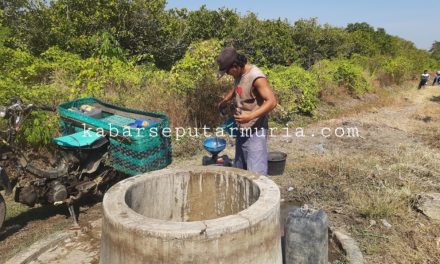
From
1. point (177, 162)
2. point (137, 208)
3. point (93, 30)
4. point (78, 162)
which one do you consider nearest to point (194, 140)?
point (177, 162)

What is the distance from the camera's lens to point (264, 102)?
362 centimetres

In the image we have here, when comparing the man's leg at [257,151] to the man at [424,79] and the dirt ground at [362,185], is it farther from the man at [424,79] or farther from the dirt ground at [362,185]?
the man at [424,79]

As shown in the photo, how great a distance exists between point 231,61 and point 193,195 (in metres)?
1.23

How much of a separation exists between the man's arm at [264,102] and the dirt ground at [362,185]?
155 centimetres

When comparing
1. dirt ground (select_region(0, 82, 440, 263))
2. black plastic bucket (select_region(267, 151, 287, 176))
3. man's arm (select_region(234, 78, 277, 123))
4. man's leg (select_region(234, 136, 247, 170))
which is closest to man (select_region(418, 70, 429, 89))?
dirt ground (select_region(0, 82, 440, 263))

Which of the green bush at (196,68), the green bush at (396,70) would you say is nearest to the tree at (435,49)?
the green bush at (396,70)

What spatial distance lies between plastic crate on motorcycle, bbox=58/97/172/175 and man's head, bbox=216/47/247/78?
1204 mm

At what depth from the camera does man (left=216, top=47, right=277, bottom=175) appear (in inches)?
143

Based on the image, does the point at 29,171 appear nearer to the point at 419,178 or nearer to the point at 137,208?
the point at 137,208

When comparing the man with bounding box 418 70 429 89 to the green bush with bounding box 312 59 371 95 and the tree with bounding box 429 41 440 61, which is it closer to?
the green bush with bounding box 312 59 371 95

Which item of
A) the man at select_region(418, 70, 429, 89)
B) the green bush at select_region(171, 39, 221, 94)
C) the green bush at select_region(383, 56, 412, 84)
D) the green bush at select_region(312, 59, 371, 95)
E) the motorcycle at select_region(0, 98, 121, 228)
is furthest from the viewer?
the man at select_region(418, 70, 429, 89)

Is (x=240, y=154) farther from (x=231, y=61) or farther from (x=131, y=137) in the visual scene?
(x=131, y=137)

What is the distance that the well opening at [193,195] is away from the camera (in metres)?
3.18

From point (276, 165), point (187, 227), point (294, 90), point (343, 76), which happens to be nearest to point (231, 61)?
point (187, 227)
